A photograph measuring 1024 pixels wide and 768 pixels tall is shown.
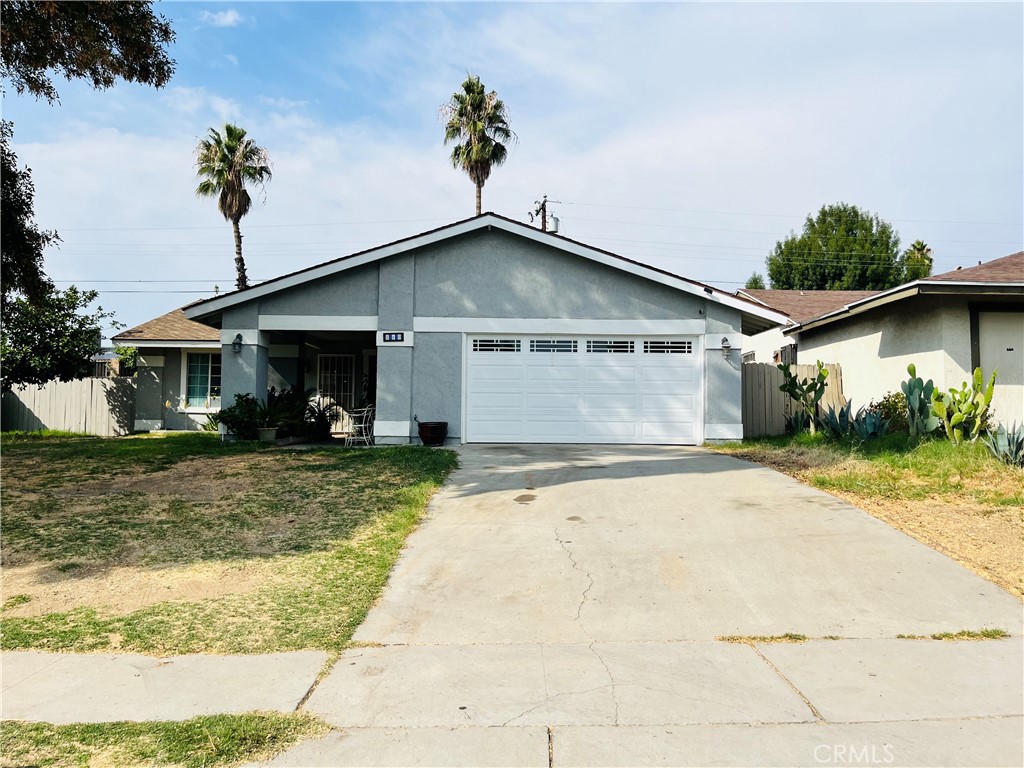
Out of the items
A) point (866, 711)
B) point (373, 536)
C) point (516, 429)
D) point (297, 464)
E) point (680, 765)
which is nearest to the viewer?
point (680, 765)

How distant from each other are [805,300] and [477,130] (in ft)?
43.7

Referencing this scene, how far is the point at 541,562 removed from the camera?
625 cm

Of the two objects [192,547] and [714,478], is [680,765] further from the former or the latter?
[714,478]

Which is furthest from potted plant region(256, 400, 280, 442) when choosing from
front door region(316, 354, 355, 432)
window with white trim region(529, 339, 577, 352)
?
window with white trim region(529, 339, 577, 352)

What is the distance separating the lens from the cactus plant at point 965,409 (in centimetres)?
1067

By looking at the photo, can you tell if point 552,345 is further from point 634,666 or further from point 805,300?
point 805,300

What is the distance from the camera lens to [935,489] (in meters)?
8.63

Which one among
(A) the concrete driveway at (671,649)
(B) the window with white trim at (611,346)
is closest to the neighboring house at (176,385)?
(B) the window with white trim at (611,346)

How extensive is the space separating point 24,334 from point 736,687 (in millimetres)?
20948

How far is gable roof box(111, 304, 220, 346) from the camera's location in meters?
19.2

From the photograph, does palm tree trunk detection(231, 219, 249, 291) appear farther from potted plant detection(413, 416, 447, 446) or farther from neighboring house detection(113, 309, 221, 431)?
potted plant detection(413, 416, 447, 446)

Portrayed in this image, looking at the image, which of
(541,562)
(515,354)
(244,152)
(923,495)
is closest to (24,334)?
(244,152)

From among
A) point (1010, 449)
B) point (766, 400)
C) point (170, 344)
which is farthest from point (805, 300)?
point (170, 344)

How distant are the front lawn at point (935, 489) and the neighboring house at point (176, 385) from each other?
49.1 ft
